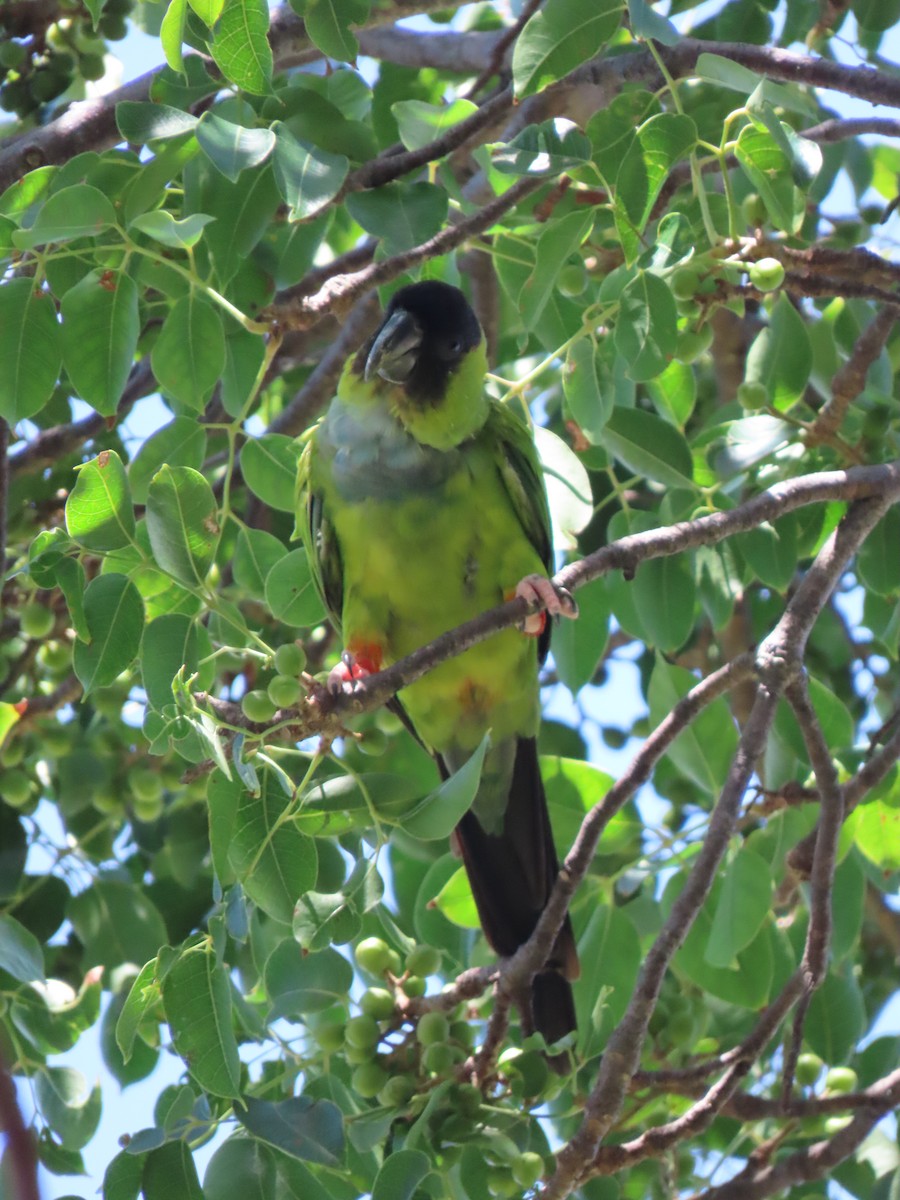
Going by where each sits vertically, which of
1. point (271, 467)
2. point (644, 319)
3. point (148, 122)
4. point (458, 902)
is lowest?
point (458, 902)

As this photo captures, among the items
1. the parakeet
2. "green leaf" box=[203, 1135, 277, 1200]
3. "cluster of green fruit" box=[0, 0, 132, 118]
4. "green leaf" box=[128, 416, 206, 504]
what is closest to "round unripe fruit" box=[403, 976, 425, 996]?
the parakeet

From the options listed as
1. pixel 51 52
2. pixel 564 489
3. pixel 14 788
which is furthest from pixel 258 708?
pixel 51 52

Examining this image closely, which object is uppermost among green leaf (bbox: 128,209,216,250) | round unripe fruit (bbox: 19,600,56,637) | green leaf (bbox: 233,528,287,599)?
green leaf (bbox: 128,209,216,250)

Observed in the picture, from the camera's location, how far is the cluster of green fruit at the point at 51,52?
3115mm

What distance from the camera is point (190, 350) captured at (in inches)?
93.5

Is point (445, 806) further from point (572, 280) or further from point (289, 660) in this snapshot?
point (572, 280)

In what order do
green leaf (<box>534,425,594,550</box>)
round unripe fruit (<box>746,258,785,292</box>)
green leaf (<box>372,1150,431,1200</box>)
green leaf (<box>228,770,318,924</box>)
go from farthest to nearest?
1. green leaf (<box>534,425,594,550</box>)
2. round unripe fruit (<box>746,258,785,292</box>)
3. green leaf (<box>228,770,318,924</box>)
4. green leaf (<box>372,1150,431,1200</box>)

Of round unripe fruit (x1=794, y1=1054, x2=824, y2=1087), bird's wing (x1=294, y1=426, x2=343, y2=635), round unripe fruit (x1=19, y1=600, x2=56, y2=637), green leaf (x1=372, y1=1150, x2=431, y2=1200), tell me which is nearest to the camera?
green leaf (x1=372, y1=1150, x2=431, y2=1200)

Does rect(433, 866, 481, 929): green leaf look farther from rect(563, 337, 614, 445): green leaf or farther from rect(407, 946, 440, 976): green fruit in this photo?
rect(563, 337, 614, 445): green leaf

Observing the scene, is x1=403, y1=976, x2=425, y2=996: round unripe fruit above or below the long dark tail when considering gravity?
above

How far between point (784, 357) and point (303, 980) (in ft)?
4.97

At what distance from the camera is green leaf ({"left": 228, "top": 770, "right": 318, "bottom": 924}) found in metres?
1.97

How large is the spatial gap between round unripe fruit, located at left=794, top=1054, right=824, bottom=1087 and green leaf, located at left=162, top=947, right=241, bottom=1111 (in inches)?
54.8

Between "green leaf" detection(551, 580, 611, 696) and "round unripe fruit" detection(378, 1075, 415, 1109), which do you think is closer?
"round unripe fruit" detection(378, 1075, 415, 1109)
